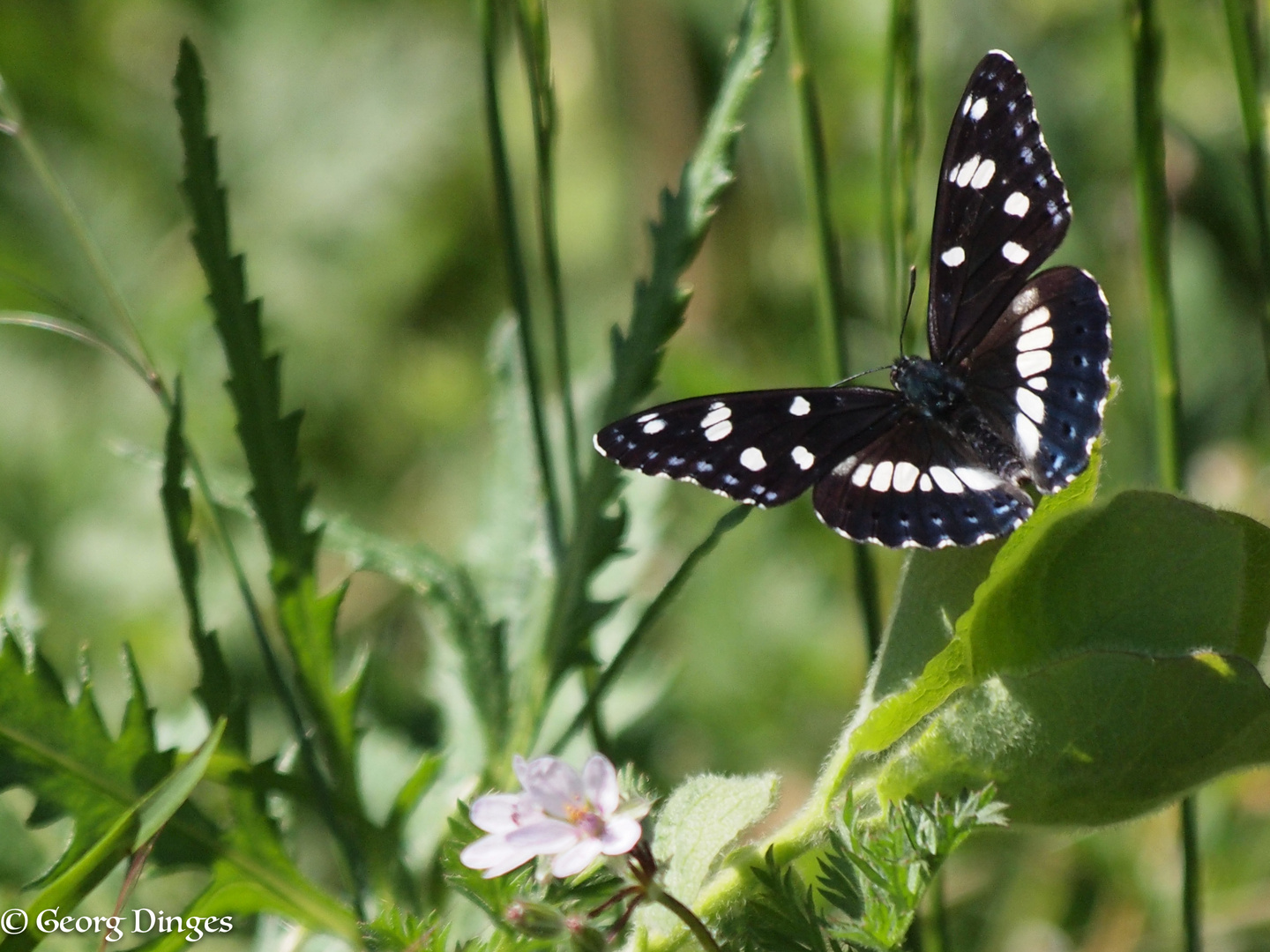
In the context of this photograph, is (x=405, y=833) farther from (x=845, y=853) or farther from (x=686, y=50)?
(x=686, y=50)

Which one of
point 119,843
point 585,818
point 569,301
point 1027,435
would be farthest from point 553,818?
point 569,301

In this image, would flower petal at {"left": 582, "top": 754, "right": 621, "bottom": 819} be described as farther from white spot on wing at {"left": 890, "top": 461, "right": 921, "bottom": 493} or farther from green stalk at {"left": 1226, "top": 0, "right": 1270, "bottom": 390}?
green stalk at {"left": 1226, "top": 0, "right": 1270, "bottom": 390}

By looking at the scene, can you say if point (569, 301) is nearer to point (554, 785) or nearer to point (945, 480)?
point (945, 480)

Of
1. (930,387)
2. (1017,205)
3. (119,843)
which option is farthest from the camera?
(930,387)

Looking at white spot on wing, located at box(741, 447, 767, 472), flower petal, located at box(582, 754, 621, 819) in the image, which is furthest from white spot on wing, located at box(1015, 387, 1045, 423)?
flower petal, located at box(582, 754, 621, 819)

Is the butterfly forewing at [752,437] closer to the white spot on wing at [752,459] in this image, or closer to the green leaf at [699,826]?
the white spot on wing at [752,459]

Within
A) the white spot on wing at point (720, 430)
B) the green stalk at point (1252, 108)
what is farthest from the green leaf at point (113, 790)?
the green stalk at point (1252, 108)

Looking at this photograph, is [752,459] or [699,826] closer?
[699,826]
